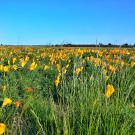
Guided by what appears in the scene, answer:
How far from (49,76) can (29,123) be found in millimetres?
3272

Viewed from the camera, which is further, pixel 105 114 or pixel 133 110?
pixel 133 110

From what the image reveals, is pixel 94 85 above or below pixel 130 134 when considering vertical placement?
above

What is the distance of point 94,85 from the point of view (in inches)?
139

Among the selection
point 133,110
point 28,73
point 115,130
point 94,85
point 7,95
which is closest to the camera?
point 115,130

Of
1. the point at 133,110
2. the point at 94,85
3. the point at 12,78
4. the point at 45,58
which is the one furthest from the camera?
the point at 45,58

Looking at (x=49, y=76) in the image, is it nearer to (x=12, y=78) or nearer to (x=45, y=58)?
(x=12, y=78)

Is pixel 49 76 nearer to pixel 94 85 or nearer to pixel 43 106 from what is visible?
pixel 43 106

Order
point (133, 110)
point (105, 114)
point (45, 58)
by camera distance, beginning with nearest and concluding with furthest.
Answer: point (105, 114) → point (133, 110) → point (45, 58)

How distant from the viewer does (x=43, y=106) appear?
413cm

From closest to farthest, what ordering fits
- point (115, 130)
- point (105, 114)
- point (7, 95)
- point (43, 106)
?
point (115, 130) < point (105, 114) < point (43, 106) < point (7, 95)

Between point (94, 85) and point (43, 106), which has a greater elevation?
point (94, 85)

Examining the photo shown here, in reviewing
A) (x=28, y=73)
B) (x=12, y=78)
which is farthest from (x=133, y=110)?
(x=28, y=73)

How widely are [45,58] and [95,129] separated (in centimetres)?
791

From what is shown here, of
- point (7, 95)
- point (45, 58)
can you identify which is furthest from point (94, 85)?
point (45, 58)
